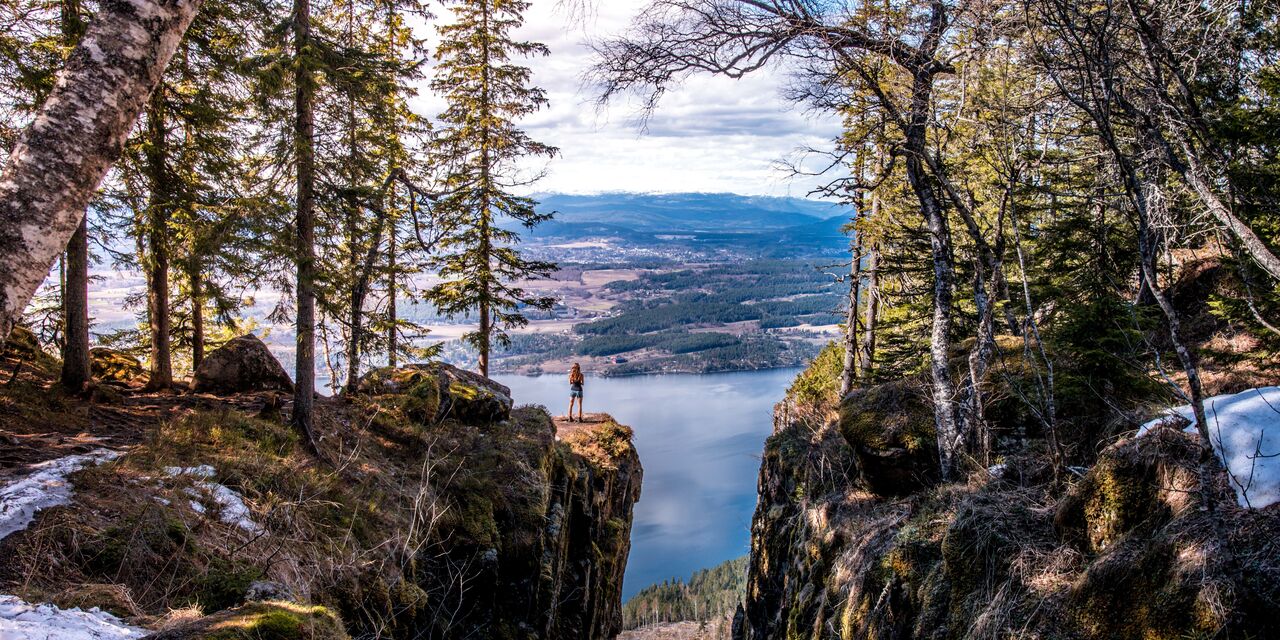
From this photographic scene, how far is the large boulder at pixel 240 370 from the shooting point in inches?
455

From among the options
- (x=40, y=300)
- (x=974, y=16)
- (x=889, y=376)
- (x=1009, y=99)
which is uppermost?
(x=974, y=16)

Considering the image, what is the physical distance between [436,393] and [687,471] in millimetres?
67234

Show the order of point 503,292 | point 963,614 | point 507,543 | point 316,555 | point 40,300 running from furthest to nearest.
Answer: point 503,292 → point 40,300 → point 507,543 → point 316,555 → point 963,614

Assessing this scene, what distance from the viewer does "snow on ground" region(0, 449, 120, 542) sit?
454cm

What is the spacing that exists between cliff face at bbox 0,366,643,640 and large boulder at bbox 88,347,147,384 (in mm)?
1830

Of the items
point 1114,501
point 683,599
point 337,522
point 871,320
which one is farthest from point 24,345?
point 683,599

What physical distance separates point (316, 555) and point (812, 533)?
22.3 ft

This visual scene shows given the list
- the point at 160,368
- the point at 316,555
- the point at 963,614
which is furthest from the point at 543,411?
the point at 963,614

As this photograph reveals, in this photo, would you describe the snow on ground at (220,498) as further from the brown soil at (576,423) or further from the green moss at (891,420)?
the brown soil at (576,423)

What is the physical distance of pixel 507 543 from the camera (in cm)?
1022

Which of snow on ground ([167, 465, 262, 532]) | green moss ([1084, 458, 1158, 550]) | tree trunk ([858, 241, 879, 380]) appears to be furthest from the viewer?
tree trunk ([858, 241, 879, 380])

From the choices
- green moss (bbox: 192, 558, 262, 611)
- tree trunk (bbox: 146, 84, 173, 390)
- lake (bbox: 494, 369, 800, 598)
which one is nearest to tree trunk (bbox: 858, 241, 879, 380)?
green moss (bbox: 192, 558, 262, 611)

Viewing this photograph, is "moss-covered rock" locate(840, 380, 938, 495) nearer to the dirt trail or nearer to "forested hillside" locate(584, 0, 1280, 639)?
"forested hillside" locate(584, 0, 1280, 639)

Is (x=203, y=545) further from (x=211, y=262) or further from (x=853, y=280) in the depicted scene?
(x=853, y=280)
